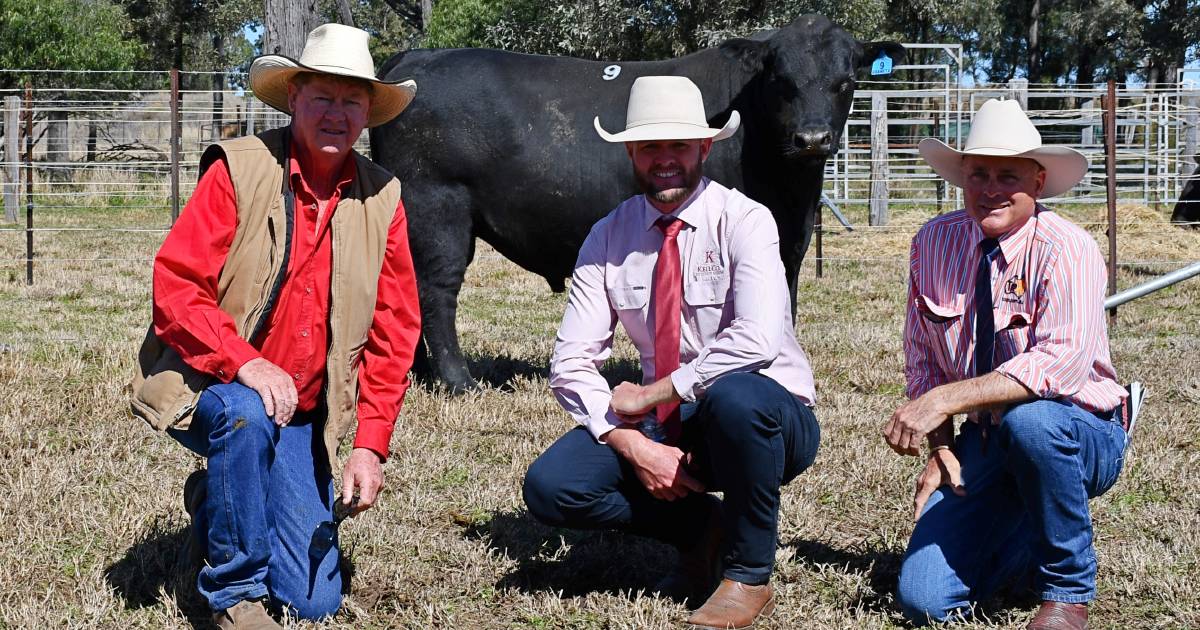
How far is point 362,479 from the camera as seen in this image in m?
3.45

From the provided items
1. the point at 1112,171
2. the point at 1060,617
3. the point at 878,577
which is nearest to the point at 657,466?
the point at 878,577

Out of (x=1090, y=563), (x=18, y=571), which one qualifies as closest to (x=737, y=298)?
(x=1090, y=563)

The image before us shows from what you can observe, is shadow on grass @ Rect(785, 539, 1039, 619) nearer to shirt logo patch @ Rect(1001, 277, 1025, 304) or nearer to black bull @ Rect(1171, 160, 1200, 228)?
shirt logo patch @ Rect(1001, 277, 1025, 304)

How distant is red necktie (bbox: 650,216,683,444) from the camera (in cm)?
370

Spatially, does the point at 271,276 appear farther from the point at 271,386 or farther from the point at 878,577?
the point at 878,577

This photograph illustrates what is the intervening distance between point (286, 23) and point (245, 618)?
461 inches

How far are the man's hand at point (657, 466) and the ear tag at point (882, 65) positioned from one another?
4071 mm

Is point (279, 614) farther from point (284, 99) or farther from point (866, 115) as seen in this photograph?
point (866, 115)

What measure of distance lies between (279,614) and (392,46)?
41.3 metres

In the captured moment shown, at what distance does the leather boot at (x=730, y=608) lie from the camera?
3.46 metres

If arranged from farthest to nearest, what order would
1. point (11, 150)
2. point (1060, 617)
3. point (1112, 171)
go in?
point (11, 150), point (1112, 171), point (1060, 617)

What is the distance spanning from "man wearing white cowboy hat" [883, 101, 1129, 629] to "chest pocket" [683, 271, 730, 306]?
62cm

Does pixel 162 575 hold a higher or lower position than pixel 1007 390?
lower

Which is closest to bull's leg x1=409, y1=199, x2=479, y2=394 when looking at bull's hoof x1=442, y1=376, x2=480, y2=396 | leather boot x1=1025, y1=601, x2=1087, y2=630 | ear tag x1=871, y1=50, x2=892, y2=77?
bull's hoof x1=442, y1=376, x2=480, y2=396
